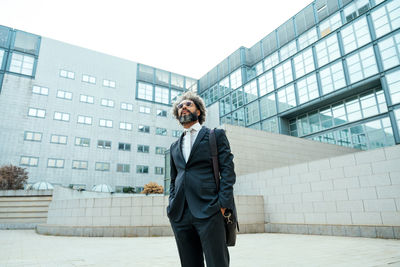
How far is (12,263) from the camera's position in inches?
198

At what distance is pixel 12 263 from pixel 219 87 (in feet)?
114

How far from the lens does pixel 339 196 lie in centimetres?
957

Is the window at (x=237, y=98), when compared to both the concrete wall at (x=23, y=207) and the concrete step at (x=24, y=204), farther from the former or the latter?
the concrete step at (x=24, y=204)

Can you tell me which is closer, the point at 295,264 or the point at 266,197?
the point at 295,264

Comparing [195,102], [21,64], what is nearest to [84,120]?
[21,64]

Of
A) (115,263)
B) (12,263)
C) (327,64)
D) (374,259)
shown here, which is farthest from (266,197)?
(327,64)

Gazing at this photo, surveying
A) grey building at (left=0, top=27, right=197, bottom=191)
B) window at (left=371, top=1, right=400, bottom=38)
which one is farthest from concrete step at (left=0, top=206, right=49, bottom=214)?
window at (left=371, top=1, right=400, bottom=38)

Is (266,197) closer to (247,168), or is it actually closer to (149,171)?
(247,168)

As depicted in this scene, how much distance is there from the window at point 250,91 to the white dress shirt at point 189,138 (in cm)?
3007

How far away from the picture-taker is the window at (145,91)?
40.2 m

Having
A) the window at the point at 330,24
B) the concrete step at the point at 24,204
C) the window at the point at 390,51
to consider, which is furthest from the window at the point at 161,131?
the window at the point at 390,51

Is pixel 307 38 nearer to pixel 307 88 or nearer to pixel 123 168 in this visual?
pixel 307 88

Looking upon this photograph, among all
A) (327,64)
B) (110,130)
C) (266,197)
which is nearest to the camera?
(266,197)

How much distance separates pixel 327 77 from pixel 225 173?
26278mm
